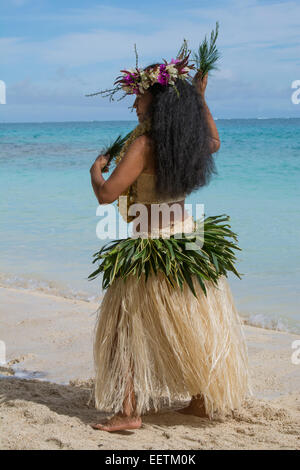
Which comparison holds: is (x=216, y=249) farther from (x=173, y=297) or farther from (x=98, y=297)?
(x=98, y=297)

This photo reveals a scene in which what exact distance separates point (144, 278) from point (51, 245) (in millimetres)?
4612

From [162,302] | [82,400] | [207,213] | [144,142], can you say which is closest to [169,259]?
[162,302]

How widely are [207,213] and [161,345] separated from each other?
6833mm

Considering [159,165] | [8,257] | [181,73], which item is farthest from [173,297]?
[8,257]

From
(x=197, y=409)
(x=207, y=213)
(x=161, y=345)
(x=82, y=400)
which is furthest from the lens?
(x=207, y=213)

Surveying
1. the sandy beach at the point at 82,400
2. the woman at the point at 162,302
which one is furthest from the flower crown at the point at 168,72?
the sandy beach at the point at 82,400

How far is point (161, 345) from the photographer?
8.57ft

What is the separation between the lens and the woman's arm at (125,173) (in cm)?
251

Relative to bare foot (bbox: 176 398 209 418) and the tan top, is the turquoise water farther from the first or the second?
bare foot (bbox: 176 398 209 418)

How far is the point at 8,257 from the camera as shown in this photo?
6.68 metres

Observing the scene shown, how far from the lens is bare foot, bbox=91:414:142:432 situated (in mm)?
2603

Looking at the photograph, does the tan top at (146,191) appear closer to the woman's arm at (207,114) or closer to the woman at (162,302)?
the woman at (162,302)

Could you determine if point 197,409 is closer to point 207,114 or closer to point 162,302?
point 162,302

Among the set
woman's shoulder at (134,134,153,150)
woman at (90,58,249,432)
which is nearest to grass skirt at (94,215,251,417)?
woman at (90,58,249,432)
